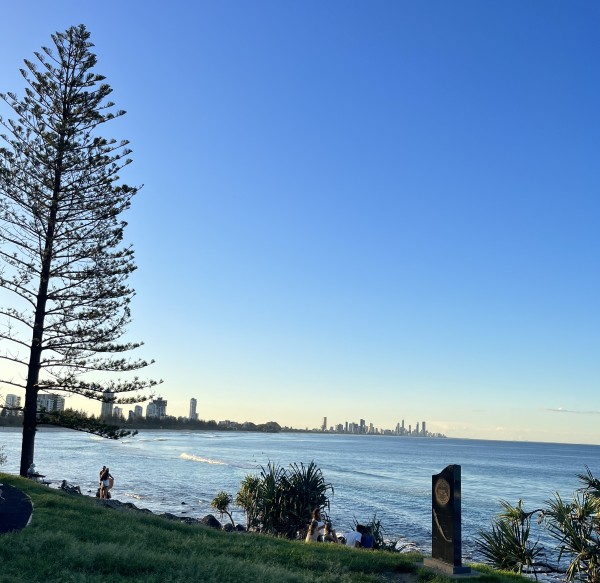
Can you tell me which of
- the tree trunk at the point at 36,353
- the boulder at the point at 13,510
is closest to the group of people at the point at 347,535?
the boulder at the point at 13,510

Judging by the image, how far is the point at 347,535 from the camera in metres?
13.9

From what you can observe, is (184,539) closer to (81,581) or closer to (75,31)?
A: (81,581)

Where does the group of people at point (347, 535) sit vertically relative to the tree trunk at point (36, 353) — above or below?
below

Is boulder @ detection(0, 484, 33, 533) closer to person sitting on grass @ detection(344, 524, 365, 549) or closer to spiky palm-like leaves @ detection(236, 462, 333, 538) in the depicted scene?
person sitting on grass @ detection(344, 524, 365, 549)

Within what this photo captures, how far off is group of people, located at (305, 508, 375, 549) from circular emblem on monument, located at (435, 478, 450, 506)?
3.08m

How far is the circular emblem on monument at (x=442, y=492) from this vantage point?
408 inches

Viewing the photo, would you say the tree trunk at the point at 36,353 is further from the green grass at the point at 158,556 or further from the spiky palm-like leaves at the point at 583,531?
the spiky palm-like leaves at the point at 583,531

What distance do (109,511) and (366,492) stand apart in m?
30.6

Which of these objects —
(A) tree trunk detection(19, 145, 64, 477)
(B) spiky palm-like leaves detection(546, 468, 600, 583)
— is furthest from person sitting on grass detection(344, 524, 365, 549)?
(A) tree trunk detection(19, 145, 64, 477)

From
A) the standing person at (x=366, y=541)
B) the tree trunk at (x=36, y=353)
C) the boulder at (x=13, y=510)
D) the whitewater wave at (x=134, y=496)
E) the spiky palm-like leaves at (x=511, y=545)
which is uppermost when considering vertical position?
the tree trunk at (x=36, y=353)

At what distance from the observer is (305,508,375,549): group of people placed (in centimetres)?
1323

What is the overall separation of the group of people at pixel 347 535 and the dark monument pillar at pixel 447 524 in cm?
307

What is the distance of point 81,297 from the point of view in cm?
2033

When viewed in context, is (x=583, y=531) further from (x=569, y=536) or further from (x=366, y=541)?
(x=366, y=541)
